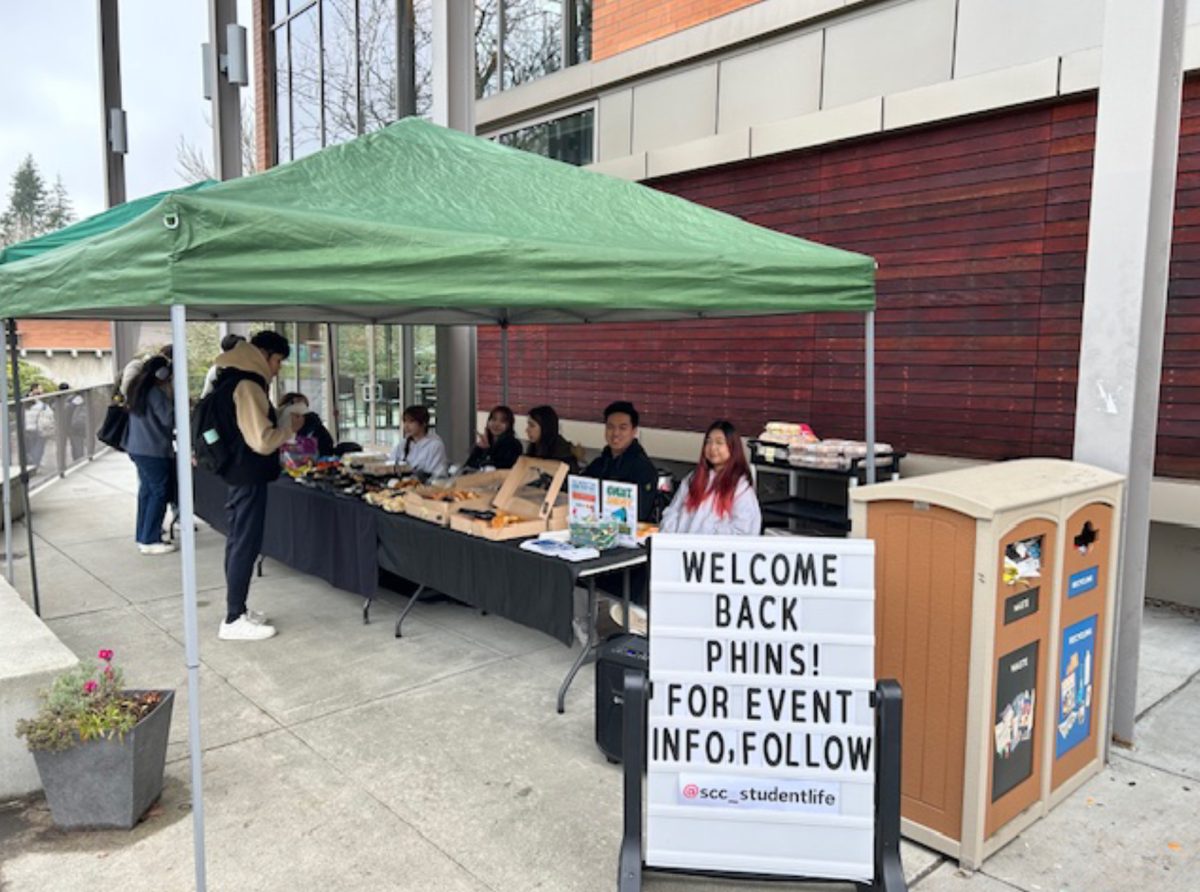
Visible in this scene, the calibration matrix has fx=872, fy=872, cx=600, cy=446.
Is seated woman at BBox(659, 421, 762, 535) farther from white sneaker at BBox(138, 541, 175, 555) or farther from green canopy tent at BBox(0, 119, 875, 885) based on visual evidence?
white sneaker at BBox(138, 541, 175, 555)

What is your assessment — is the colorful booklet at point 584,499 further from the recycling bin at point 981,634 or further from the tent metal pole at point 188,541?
the tent metal pole at point 188,541

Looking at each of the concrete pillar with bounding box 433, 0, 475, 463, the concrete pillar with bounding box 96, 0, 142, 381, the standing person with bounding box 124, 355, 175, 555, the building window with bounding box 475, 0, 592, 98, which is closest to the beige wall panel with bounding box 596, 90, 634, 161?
the building window with bounding box 475, 0, 592, 98

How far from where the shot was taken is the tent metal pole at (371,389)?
13102mm

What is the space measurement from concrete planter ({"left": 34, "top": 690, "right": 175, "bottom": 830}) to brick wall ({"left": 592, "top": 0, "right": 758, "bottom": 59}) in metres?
7.86

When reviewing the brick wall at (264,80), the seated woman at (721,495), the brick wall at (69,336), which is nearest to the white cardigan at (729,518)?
the seated woman at (721,495)

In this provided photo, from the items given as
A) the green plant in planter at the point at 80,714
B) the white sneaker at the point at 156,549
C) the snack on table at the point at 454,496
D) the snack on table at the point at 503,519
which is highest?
the snack on table at the point at 454,496

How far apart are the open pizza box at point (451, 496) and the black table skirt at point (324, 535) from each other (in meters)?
0.35

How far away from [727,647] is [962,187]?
557 centimetres

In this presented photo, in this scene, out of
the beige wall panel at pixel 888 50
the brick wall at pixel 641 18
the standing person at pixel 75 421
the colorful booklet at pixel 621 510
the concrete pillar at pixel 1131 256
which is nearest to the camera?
the concrete pillar at pixel 1131 256

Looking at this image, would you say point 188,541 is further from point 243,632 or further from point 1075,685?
point 1075,685

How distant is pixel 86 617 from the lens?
19.4 ft

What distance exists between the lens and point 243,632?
5398mm

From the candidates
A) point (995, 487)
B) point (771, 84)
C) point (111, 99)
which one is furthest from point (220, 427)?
point (111, 99)

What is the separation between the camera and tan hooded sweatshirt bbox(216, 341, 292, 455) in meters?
5.15
